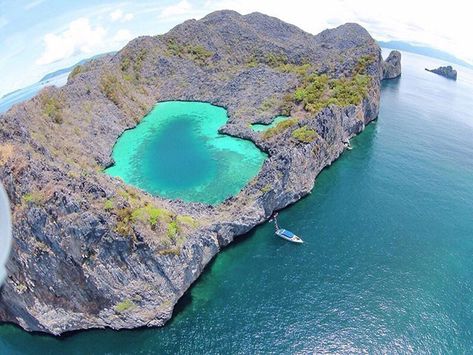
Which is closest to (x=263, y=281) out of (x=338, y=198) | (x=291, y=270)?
(x=291, y=270)

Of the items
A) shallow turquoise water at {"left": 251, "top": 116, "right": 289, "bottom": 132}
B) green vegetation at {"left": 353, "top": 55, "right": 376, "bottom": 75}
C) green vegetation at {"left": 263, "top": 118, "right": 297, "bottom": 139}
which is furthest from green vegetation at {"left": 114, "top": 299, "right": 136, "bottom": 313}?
green vegetation at {"left": 353, "top": 55, "right": 376, "bottom": 75}

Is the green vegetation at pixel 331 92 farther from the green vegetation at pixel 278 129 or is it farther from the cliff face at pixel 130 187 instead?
the green vegetation at pixel 278 129

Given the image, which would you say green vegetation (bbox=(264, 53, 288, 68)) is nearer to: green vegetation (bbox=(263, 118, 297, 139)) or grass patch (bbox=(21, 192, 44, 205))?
green vegetation (bbox=(263, 118, 297, 139))

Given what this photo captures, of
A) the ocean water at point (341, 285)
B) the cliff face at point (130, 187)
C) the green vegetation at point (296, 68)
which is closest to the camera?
the ocean water at point (341, 285)

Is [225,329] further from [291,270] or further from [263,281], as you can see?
[291,270]

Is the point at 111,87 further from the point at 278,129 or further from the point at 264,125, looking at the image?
the point at 278,129

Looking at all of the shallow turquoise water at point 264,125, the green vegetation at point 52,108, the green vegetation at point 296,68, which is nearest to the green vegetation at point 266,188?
the shallow turquoise water at point 264,125
